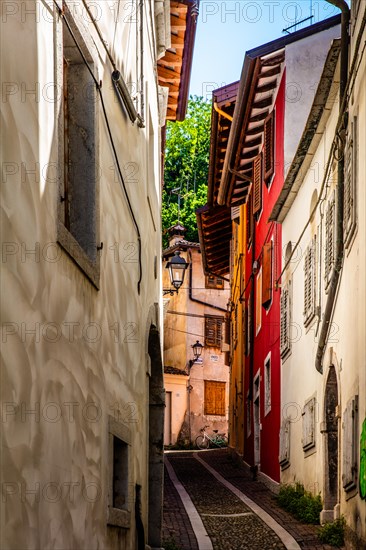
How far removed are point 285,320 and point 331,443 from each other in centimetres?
535

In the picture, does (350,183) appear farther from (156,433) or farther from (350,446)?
(156,433)

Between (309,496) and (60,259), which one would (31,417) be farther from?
(309,496)

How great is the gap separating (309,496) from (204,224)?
757 inches

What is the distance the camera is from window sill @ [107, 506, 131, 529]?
910 cm

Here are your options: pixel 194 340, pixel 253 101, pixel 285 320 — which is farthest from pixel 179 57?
pixel 194 340

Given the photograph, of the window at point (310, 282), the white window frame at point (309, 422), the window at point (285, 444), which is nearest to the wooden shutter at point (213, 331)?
the window at point (285, 444)

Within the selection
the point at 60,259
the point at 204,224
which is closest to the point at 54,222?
the point at 60,259

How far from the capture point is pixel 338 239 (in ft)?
43.7

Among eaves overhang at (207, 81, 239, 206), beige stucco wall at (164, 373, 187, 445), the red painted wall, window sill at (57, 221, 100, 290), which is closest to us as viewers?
window sill at (57, 221, 100, 290)

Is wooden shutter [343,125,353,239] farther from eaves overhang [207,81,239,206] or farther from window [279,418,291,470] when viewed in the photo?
eaves overhang [207,81,239,206]

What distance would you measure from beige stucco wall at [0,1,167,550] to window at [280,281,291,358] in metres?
9.08

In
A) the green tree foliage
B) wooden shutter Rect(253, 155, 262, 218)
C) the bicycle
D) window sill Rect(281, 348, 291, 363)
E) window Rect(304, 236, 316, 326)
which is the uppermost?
the green tree foliage

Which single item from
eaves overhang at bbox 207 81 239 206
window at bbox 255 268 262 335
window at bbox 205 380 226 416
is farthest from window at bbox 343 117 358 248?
window at bbox 205 380 226 416

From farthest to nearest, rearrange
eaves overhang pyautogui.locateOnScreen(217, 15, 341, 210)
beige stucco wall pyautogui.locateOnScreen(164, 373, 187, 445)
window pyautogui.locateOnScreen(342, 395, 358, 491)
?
beige stucco wall pyautogui.locateOnScreen(164, 373, 187, 445) < eaves overhang pyautogui.locateOnScreen(217, 15, 341, 210) < window pyautogui.locateOnScreen(342, 395, 358, 491)
